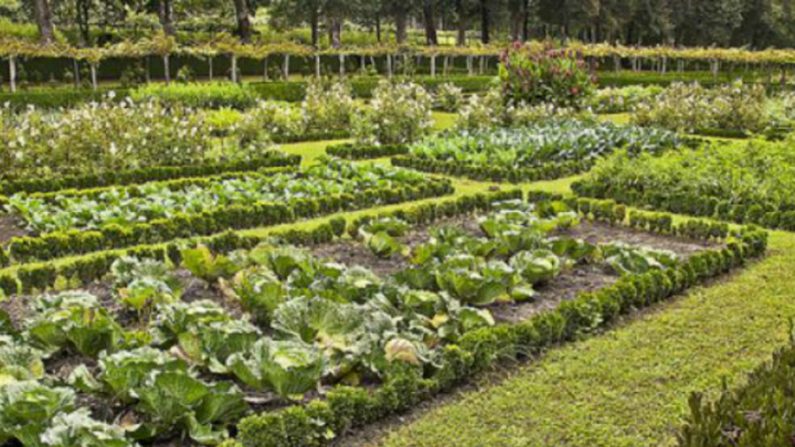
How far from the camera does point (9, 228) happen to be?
971cm

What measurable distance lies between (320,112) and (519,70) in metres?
4.66

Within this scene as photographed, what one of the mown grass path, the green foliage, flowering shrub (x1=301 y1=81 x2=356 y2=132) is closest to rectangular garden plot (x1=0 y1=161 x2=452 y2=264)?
the mown grass path

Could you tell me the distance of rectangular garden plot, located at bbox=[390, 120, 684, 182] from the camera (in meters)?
13.2

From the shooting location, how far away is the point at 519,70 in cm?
1906

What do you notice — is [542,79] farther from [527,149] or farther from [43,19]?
[43,19]

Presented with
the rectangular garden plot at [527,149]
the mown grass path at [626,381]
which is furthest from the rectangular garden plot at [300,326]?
the rectangular garden plot at [527,149]

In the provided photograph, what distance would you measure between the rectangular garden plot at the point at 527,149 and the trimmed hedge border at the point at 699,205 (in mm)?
1645

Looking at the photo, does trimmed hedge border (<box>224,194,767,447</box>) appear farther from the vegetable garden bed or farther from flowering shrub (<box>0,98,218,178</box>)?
flowering shrub (<box>0,98,218,178</box>)

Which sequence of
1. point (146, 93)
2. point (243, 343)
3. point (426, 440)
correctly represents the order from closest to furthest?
point (426, 440) < point (243, 343) < point (146, 93)

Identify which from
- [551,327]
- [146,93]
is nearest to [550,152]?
[551,327]

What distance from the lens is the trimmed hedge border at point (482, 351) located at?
4383mm

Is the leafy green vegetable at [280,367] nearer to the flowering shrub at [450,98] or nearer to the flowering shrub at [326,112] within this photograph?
the flowering shrub at [326,112]

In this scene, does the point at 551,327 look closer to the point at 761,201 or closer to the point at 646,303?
the point at 646,303

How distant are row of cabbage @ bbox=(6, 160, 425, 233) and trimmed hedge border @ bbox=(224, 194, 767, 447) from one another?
5133 mm
